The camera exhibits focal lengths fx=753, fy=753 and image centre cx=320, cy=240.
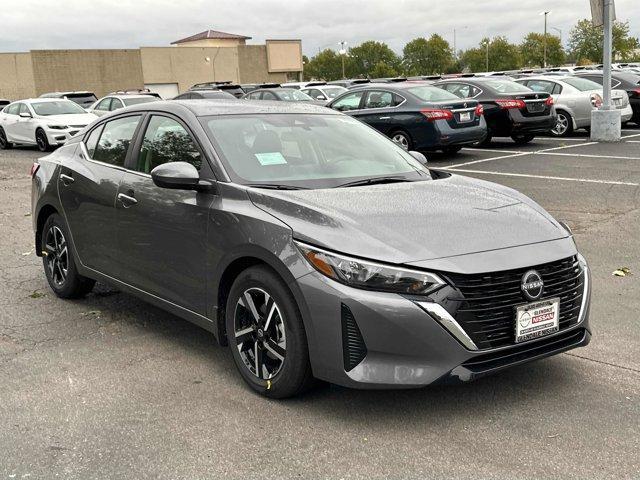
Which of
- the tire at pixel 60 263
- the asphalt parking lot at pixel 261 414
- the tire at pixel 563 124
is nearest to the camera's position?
the asphalt parking lot at pixel 261 414

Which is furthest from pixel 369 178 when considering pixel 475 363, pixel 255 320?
pixel 475 363

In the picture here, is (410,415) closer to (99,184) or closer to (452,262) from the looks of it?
(452,262)

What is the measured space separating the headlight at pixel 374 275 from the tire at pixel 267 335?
31 cm

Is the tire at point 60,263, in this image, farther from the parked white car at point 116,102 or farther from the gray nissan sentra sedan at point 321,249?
the parked white car at point 116,102

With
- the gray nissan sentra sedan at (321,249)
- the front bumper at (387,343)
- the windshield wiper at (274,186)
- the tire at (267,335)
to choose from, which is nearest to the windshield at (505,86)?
the gray nissan sentra sedan at (321,249)

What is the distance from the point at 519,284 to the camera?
12.0 ft

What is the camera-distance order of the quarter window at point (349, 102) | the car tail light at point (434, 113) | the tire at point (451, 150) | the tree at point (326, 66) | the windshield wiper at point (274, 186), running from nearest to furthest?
1. the windshield wiper at point (274, 186)
2. the car tail light at point (434, 113)
3. the tire at point (451, 150)
4. the quarter window at point (349, 102)
5. the tree at point (326, 66)

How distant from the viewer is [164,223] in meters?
4.63

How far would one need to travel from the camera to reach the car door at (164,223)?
174 inches

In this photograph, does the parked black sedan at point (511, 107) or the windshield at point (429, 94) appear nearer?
the windshield at point (429, 94)

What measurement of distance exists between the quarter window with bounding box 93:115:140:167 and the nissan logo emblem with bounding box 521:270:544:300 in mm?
2954

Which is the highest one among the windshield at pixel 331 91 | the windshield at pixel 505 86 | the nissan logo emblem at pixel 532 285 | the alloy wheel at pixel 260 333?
the windshield at pixel 331 91

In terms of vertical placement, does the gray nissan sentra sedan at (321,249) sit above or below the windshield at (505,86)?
below

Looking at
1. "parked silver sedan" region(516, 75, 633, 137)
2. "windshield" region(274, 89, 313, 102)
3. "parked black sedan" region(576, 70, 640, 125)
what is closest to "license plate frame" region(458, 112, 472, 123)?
"parked silver sedan" region(516, 75, 633, 137)
